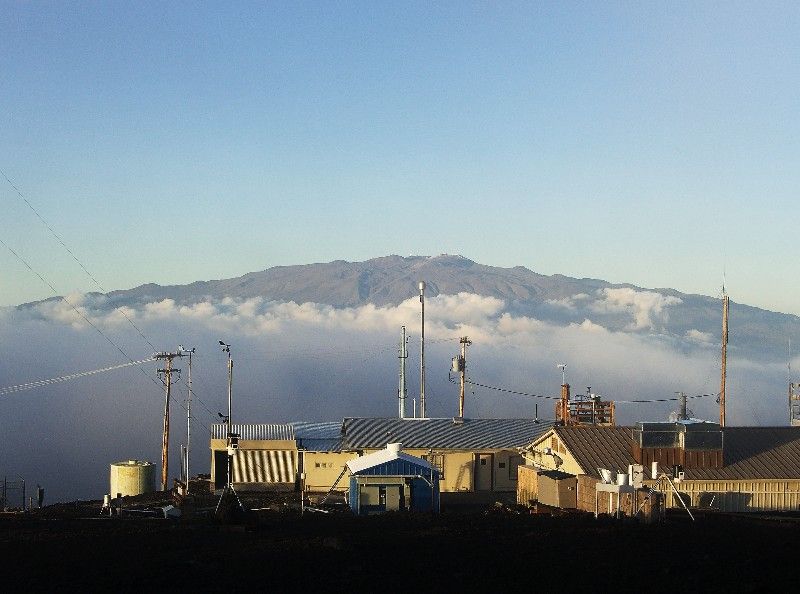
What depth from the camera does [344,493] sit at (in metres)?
64.2

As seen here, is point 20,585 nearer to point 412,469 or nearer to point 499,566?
point 499,566

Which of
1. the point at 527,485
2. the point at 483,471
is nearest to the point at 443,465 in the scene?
the point at 483,471

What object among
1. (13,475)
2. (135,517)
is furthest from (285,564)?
(13,475)

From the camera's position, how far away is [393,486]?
53.9 metres

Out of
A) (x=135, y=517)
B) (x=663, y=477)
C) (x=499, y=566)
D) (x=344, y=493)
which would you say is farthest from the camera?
(x=344, y=493)

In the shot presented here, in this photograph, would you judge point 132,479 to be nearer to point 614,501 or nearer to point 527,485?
point 527,485

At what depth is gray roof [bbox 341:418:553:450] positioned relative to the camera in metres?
Result: 68.3

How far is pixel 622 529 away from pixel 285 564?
14.4m

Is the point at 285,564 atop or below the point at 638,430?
below

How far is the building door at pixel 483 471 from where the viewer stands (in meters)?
67.6

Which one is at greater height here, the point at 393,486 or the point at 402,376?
the point at 402,376

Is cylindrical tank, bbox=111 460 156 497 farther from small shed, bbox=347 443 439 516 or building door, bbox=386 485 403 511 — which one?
building door, bbox=386 485 403 511

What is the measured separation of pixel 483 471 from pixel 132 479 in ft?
71.0

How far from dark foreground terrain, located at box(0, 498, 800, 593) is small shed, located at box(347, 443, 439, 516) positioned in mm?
5471
